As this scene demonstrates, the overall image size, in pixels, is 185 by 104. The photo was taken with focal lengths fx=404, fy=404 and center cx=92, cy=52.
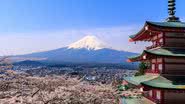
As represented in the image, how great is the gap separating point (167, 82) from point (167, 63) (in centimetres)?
127

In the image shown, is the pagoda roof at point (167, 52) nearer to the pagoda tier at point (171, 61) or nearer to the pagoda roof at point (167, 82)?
the pagoda tier at point (171, 61)

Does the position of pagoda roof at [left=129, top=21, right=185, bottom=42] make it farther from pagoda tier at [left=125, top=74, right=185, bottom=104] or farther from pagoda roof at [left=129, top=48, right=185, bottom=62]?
pagoda tier at [left=125, top=74, right=185, bottom=104]

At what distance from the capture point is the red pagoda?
20.0 metres

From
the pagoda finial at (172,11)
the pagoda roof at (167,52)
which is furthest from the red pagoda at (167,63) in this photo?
the pagoda finial at (172,11)

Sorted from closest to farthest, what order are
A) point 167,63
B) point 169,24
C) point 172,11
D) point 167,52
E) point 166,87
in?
point 166,87 → point 167,52 → point 167,63 → point 169,24 → point 172,11

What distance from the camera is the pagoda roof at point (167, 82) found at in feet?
64.7

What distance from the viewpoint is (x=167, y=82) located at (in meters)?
20.3

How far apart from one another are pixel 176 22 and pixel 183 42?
4.34 ft

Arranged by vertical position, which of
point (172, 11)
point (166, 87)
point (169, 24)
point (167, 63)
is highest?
point (172, 11)

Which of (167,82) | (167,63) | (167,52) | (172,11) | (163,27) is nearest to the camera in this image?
(167,82)

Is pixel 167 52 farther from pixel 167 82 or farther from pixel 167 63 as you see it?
pixel 167 82

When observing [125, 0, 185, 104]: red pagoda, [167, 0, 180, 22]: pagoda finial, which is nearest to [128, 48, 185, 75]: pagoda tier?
[125, 0, 185, 104]: red pagoda

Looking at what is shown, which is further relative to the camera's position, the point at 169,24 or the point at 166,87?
the point at 169,24

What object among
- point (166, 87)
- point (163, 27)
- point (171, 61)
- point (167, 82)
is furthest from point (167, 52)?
point (166, 87)
